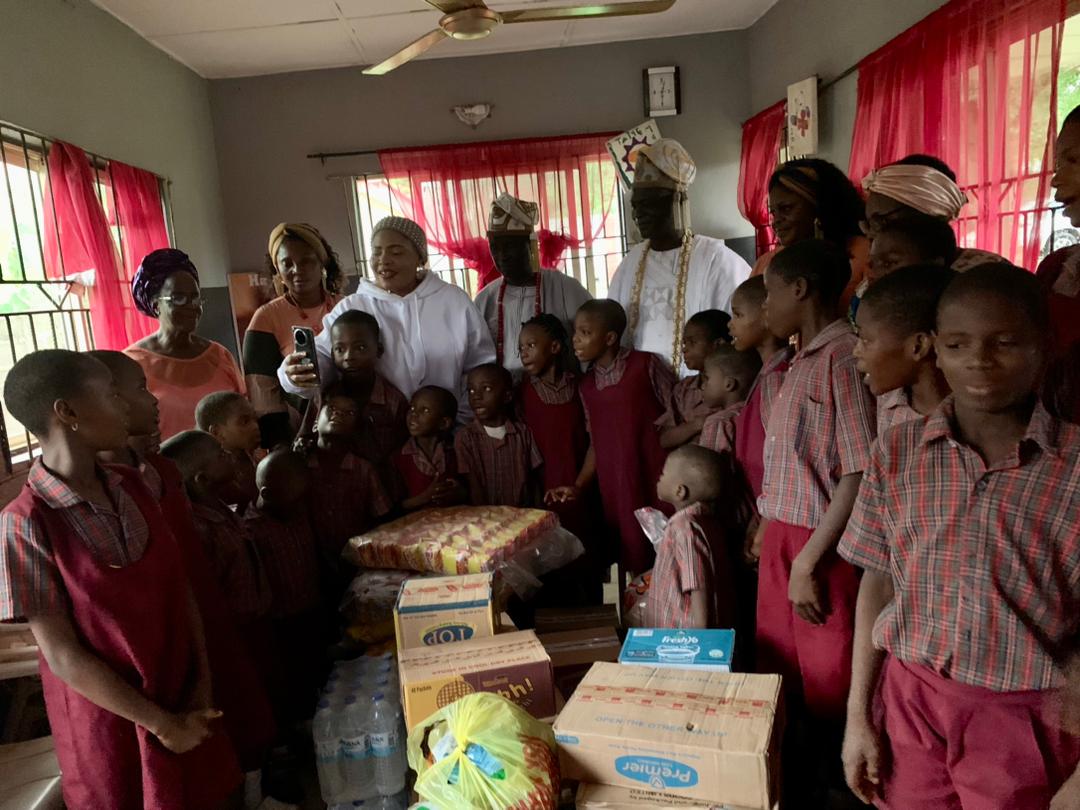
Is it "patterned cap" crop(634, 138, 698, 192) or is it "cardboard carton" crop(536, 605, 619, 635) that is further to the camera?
"patterned cap" crop(634, 138, 698, 192)

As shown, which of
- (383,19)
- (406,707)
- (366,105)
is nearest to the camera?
(406,707)

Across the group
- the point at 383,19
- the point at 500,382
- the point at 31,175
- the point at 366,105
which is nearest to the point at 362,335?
the point at 500,382

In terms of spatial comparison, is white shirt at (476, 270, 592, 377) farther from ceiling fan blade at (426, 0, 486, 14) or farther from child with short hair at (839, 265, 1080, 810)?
child with short hair at (839, 265, 1080, 810)

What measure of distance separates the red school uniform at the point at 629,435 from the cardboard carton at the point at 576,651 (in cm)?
45

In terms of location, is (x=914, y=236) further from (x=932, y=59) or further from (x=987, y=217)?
(x=932, y=59)

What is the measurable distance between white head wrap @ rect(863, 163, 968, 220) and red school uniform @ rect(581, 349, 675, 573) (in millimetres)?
961

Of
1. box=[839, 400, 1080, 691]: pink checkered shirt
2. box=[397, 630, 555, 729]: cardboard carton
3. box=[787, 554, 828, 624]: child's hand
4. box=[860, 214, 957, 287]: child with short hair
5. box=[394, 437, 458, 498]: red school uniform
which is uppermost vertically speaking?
box=[860, 214, 957, 287]: child with short hair

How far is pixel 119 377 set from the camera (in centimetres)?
185

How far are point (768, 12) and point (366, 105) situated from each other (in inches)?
133

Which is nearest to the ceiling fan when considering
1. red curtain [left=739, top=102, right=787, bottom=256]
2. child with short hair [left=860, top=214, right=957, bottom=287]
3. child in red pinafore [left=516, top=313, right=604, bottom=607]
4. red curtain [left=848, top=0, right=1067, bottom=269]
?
child in red pinafore [left=516, top=313, right=604, bottom=607]

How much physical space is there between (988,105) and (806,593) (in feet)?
8.84

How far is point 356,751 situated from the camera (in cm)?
186

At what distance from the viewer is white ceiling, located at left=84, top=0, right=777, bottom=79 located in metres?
4.59

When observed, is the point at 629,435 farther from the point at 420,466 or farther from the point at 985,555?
the point at 985,555
